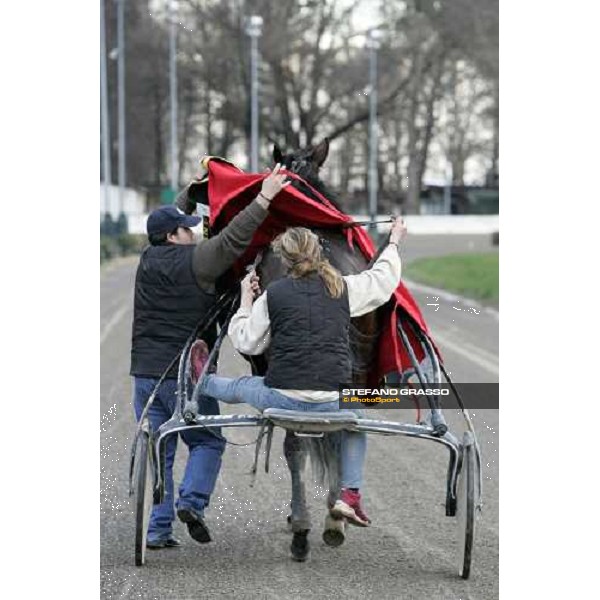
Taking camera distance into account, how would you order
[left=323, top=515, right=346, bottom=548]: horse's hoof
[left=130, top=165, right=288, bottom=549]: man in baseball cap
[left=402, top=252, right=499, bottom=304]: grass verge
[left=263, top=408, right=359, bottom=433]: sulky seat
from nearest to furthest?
[left=263, top=408, right=359, bottom=433]: sulky seat → [left=323, top=515, right=346, bottom=548]: horse's hoof → [left=130, top=165, right=288, bottom=549]: man in baseball cap → [left=402, top=252, right=499, bottom=304]: grass verge

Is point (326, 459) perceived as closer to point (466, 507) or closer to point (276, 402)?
point (276, 402)

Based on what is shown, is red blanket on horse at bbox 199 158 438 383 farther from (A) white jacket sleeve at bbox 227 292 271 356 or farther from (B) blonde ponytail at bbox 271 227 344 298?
(A) white jacket sleeve at bbox 227 292 271 356

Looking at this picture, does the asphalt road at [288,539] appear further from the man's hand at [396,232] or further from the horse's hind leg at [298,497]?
the man's hand at [396,232]

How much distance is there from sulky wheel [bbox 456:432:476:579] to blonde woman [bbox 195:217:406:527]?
1.51 ft

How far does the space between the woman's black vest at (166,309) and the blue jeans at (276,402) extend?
351mm

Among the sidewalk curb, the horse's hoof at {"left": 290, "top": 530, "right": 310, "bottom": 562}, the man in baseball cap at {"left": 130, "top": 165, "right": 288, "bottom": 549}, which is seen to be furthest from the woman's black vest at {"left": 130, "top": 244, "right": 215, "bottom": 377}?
the sidewalk curb

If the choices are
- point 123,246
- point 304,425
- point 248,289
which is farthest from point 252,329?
point 123,246

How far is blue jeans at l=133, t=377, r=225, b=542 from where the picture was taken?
266 inches

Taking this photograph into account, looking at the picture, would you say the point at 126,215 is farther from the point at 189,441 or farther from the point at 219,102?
the point at 189,441

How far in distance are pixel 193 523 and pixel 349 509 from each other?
0.72 meters

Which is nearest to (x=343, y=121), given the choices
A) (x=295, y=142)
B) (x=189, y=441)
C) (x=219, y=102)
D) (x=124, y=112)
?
(x=295, y=142)

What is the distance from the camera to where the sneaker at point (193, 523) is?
6.69 m

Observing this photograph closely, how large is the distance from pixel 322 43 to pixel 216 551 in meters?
5.21

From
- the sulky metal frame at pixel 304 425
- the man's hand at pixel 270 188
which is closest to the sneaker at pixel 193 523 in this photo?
the sulky metal frame at pixel 304 425
